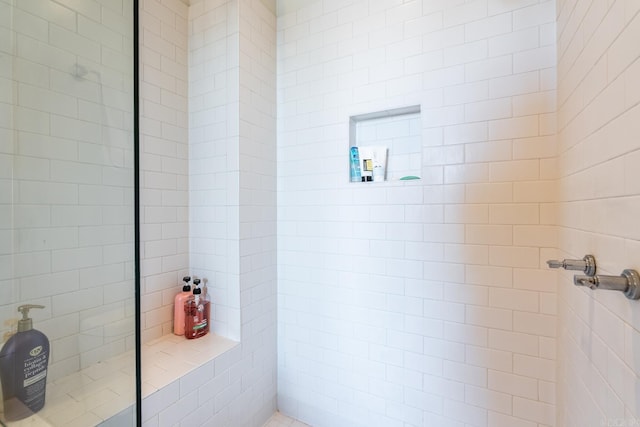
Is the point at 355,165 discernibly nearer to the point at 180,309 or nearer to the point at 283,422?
the point at 180,309

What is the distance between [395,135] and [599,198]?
2.93ft

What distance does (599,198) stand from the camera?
67 cm

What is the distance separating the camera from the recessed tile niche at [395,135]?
1372 mm

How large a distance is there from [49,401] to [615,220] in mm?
1742

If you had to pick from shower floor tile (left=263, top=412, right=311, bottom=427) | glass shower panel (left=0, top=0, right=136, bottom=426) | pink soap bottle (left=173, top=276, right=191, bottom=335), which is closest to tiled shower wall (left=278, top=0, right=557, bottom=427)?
shower floor tile (left=263, top=412, right=311, bottom=427)

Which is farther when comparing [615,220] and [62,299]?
[62,299]

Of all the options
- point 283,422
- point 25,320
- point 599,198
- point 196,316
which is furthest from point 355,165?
point 283,422

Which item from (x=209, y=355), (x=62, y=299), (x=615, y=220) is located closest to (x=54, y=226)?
(x=62, y=299)

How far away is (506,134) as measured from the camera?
1116mm

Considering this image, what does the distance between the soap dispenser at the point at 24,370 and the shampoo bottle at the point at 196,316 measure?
551 millimetres

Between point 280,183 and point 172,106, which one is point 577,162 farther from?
point 172,106

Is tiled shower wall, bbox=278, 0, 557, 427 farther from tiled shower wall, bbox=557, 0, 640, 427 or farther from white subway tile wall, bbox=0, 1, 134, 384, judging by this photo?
white subway tile wall, bbox=0, 1, 134, 384

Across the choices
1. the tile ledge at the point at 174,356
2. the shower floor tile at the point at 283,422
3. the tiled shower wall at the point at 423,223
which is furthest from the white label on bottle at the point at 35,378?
the shower floor tile at the point at 283,422

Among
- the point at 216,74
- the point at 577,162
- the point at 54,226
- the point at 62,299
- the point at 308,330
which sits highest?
the point at 216,74
